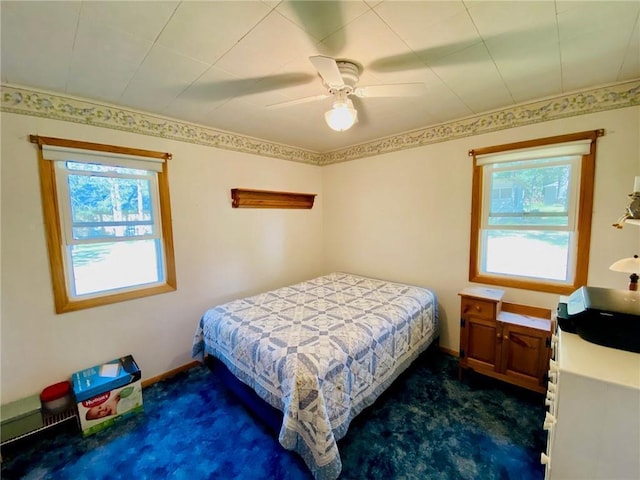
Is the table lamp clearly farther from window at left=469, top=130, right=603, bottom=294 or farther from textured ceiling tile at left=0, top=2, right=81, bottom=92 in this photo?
textured ceiling tile at left=0, top=2, right=81, bottom=92

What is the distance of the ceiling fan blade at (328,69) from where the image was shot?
1228 millimetres

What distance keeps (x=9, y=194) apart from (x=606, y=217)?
14.5ft

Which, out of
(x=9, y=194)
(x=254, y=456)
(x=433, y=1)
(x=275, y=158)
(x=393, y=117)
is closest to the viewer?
(x=433, y=1)

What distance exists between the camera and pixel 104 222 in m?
2.26

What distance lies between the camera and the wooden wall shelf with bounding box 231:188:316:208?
9.90 ft

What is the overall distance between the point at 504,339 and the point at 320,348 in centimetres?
162

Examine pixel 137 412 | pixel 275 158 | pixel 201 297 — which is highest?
pixel 275 158

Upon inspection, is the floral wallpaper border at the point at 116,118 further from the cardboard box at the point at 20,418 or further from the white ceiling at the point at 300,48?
the cardboard box at the point at 20,418

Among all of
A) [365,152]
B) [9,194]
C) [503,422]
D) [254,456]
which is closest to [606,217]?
[503,422]

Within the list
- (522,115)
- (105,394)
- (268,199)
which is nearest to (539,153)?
(522,115)

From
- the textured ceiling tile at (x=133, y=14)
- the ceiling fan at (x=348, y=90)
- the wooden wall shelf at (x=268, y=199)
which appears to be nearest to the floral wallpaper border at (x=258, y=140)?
the wooden wall shelf at (x=268, y=199)

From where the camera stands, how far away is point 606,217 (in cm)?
205

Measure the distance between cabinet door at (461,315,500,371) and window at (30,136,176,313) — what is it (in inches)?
112

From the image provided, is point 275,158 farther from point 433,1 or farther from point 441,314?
point 441,314
